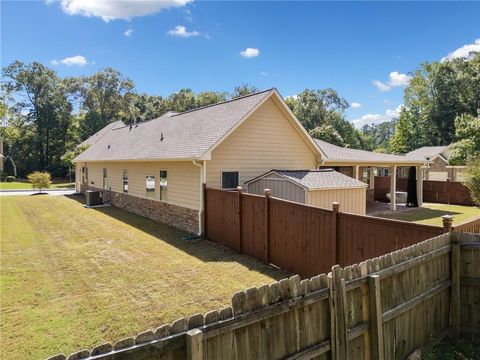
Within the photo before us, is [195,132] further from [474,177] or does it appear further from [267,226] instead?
[474,177]

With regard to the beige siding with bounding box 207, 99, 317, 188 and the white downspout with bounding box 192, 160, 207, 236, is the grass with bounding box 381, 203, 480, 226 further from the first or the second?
the white downspout with bounding box 192, 160, 207, 236

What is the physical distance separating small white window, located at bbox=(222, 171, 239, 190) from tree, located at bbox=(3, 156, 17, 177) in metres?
46.1

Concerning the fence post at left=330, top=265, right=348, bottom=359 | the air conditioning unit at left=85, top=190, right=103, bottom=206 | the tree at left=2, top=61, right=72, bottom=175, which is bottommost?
the air conditioning unit at left=85, top=190, right=103, bottom=206

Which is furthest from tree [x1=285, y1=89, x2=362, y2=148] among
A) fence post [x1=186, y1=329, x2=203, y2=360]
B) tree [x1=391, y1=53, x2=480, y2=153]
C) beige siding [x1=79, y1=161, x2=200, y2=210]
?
fence post [x1=186, y1=329, x2=203, y2=360]

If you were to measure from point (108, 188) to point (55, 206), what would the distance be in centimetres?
332

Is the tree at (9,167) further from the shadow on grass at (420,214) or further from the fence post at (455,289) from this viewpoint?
the fence post at (455,289)

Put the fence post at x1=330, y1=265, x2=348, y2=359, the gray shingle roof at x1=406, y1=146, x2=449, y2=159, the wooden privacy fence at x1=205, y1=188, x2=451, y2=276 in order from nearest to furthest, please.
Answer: the fence post at x1=330, y1=265, x2=348, y2=359
the wooden privacy fence at x1=205, y1=188, x2=451, y2=276
the gray shingle roof at x1=406, y1=146, x2=449, y2=159

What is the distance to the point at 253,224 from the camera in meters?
9.38

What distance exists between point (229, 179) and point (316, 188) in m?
3.64

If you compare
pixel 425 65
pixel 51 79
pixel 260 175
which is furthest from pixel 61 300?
pixel 425 65

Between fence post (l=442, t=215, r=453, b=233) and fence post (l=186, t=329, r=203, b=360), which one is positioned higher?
fence post (l=442, t=215, r=453, b=233)

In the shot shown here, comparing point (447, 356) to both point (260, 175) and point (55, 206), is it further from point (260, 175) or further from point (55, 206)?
point (55, 206)

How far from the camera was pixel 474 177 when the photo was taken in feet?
58.6

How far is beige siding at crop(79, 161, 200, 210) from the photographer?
12430 mm
